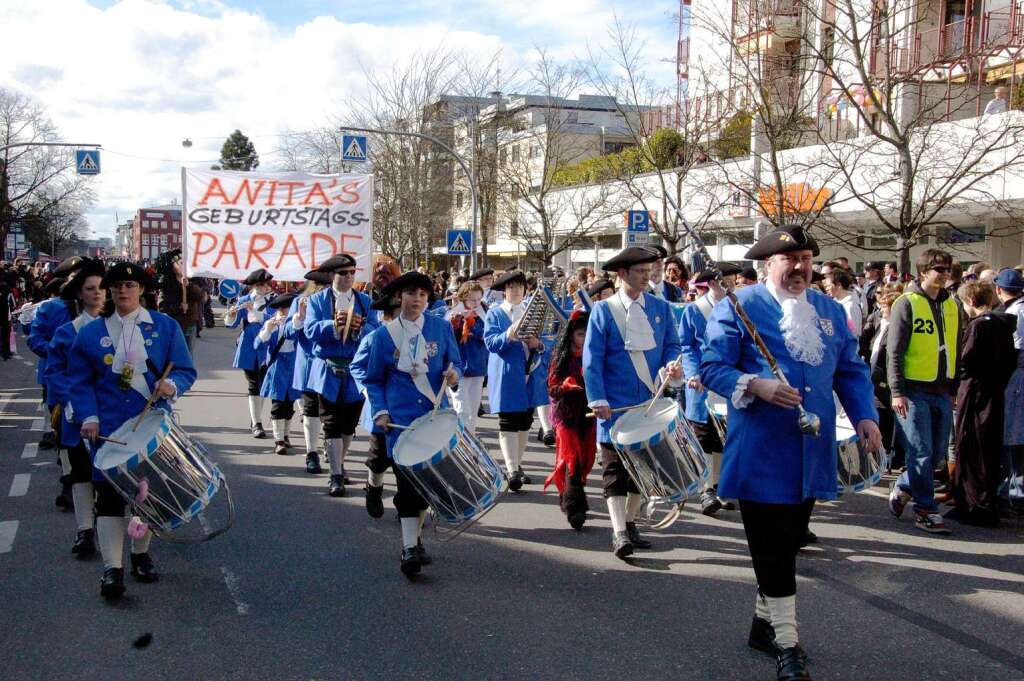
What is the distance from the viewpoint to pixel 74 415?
5.44 metres

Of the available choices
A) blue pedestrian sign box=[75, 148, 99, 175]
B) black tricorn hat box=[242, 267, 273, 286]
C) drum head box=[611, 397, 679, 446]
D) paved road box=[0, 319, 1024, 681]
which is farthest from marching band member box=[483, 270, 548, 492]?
blue pedestrian sign box=[75, 148, 99, 175]

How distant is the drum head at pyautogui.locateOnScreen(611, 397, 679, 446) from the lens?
558cm

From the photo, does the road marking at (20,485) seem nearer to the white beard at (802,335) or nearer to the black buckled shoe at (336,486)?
the black buckled shoe at (336,486)

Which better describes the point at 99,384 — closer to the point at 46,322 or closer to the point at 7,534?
the point at 7,534

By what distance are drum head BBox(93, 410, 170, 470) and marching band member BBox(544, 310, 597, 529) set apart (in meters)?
2.72

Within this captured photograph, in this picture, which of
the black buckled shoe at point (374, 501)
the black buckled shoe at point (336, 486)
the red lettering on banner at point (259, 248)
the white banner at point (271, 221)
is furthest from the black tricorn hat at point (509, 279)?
the black buckled shoe at point (374, 501)

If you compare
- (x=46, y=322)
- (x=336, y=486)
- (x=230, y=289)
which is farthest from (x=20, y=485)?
(x=230, y=289)

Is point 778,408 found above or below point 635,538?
above

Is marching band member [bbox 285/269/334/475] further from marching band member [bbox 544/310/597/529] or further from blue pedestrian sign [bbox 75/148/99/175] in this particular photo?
blue pedestrian sign [bbox 75/148/99/175]

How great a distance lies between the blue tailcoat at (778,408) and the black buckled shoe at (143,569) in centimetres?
343

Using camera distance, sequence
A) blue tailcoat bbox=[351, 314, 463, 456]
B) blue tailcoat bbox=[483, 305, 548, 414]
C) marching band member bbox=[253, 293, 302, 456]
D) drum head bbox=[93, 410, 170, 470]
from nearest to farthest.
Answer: drum head bbox=[93, 410, 170, 470] → blue tailcoat bbox=[351, 314, 463, 456] → blue tailcoat bbox=[483, 305, 548, 414] → marching band member bbox=[253, 293, 302, 456]

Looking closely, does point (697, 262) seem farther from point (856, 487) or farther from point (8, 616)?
point (8, 616)

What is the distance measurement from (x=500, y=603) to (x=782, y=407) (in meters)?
1.98

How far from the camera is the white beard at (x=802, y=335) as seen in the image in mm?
4367
